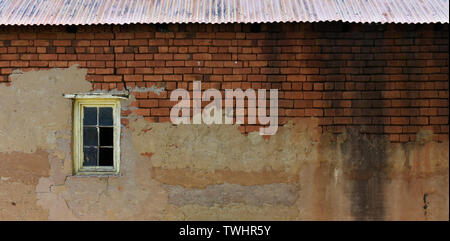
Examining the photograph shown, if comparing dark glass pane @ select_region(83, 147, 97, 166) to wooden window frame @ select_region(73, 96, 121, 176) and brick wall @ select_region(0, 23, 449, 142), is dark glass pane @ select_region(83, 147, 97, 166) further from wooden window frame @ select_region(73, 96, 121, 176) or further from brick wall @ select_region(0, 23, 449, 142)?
brick wall @ select_region(0, 23, 449, 142)

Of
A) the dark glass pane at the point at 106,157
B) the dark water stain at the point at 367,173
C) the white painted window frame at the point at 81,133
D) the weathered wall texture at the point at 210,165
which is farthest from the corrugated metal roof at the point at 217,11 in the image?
the dark glass pane at the point at 106,157

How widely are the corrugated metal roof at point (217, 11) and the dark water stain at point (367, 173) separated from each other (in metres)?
1.49

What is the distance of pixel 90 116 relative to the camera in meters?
4.08

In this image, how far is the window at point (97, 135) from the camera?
13.2 ft

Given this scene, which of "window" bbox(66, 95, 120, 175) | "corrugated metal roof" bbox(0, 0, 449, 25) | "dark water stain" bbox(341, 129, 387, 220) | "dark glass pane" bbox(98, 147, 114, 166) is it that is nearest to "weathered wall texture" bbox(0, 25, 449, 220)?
"dark water stain" bbox(341, 129, 387, 220)

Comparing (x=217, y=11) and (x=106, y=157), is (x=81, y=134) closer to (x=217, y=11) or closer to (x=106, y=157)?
(x=106, y=157)

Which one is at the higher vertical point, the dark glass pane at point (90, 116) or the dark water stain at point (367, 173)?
the dark glass pane at point (90, 116)

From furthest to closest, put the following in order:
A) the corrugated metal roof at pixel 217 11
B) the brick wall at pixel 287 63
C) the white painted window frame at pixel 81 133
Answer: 1. the white painted window frame at pixel 81 133
2. the brick wall at pixel 287 63
3. the corrugated metal roof at pixel 217 11

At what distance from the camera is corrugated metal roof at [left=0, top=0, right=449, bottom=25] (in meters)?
3.66

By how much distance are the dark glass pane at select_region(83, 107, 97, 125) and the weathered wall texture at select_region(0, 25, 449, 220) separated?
8.0 inches

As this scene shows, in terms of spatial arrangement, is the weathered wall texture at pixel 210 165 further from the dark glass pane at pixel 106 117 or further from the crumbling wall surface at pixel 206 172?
the dark glass pane at pixel 106 117

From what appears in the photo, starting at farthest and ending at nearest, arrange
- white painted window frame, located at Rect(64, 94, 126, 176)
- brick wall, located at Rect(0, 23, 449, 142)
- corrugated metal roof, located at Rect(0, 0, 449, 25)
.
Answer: white painted window frame, located at Rect(64, 94, 126, 176) → brick wall, located at Rect(0, 23, 449, 142) → corrugated metal roof, located at Rect(0, 0, 449, 25)

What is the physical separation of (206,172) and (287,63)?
5.79 feet
